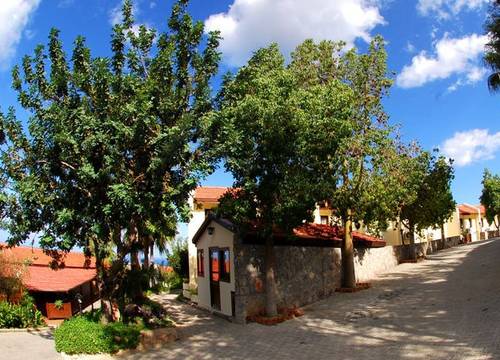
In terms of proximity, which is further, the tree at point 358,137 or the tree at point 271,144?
the tree at point 358,137

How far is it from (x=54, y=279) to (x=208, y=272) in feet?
34.6

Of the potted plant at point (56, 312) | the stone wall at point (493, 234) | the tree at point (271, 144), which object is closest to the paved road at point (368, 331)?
the tree at point (271, 144)

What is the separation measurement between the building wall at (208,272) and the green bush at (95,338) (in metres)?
4.68

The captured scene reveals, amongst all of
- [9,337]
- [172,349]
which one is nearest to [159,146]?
[172,349]

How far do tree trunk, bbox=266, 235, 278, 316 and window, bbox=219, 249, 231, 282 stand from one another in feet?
6.15

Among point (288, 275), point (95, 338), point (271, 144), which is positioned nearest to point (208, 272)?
point (288, 275)

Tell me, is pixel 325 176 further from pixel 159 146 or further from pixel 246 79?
pixel 159 146

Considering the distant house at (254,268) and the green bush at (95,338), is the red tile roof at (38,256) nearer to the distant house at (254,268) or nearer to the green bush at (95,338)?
the distant house at (254,268)

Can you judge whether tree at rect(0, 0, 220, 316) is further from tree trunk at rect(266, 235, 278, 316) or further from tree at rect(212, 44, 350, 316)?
tree trunk at rect(266, 235, 278, 316)

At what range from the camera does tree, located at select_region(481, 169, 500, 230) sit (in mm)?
57013

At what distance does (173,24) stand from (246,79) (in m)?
3.28

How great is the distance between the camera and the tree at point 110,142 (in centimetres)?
1412

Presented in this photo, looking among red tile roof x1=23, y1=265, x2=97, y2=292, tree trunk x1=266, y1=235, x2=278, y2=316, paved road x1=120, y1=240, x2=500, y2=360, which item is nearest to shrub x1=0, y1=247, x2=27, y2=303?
red tile roof x1=23, y1=265, x2=97, y2=292

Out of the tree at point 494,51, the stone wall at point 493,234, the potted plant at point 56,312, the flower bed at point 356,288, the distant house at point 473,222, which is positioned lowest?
the potted plant at point 56,312
